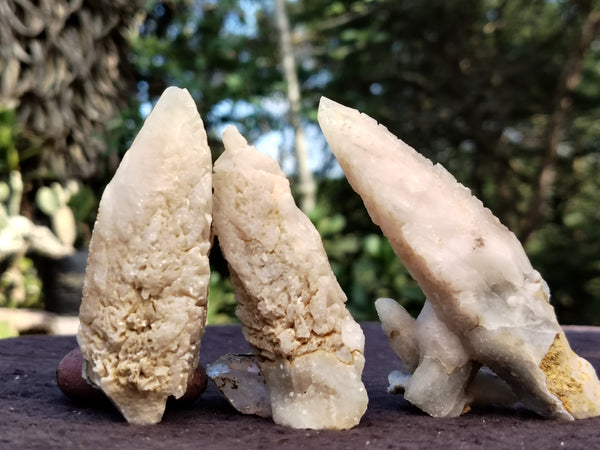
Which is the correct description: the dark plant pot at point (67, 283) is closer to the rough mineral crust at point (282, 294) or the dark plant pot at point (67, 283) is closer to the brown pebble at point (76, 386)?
the brown pebble at point (76, 386)

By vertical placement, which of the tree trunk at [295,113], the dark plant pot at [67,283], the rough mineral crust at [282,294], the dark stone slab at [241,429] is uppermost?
the tree trunk at [295,113]

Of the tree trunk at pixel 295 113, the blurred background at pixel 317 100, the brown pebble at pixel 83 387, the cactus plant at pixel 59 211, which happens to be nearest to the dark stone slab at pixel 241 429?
the brown pebble at pixel 83 387

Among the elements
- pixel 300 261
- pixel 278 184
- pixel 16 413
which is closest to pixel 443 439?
pixel 300 261

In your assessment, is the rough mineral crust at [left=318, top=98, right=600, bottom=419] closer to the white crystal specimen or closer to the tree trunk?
the white crystal specimen

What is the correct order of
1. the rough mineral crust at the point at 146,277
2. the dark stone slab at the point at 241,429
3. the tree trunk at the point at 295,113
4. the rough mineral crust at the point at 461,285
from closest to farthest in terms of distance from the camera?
the dark stone slab at the point at 241,429 < the rough mineral crust at the point at 146,277 < the rough mineral crust at the point at 461,285 < the tree trunk at the point at 295,113

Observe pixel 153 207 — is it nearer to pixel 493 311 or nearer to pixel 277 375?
Result: pixel 277 375

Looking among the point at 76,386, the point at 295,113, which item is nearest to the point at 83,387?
the point at 76,386

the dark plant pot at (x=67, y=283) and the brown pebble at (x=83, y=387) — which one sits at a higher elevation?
the brown pebble at (x=83, y=387)
